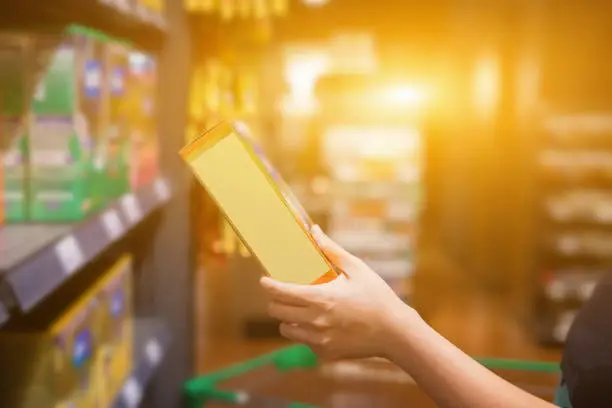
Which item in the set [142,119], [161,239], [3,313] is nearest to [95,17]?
[142,119]

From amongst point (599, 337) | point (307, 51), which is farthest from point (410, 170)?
point (599, 337)

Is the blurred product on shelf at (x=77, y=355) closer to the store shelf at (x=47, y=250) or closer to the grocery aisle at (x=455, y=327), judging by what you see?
the store shelf at (x=47, y=250)

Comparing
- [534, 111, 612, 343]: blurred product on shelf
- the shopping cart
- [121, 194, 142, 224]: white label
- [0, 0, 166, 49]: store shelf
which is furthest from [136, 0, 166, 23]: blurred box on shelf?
[534, 111, 612, 343]: blurred product on shelf

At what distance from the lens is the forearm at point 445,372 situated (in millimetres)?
1182

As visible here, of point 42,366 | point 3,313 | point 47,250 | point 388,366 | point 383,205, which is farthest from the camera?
point 383,205

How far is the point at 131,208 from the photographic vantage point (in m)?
2.29

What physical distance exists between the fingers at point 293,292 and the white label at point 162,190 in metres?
1.62

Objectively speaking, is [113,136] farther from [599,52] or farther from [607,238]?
[599,52]

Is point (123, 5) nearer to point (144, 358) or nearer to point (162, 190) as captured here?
point (162, 190)

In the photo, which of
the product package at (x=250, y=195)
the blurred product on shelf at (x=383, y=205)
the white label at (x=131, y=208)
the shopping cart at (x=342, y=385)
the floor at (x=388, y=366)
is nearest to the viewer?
the product package at (x=250, y=195)

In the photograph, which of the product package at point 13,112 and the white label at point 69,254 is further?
the product package at point 13,112

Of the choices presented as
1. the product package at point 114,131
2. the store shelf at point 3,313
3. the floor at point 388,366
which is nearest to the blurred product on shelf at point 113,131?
the product package at point 114,131

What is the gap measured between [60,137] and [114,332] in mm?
697

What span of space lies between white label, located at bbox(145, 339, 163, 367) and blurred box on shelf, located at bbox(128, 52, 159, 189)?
1.74 ft
